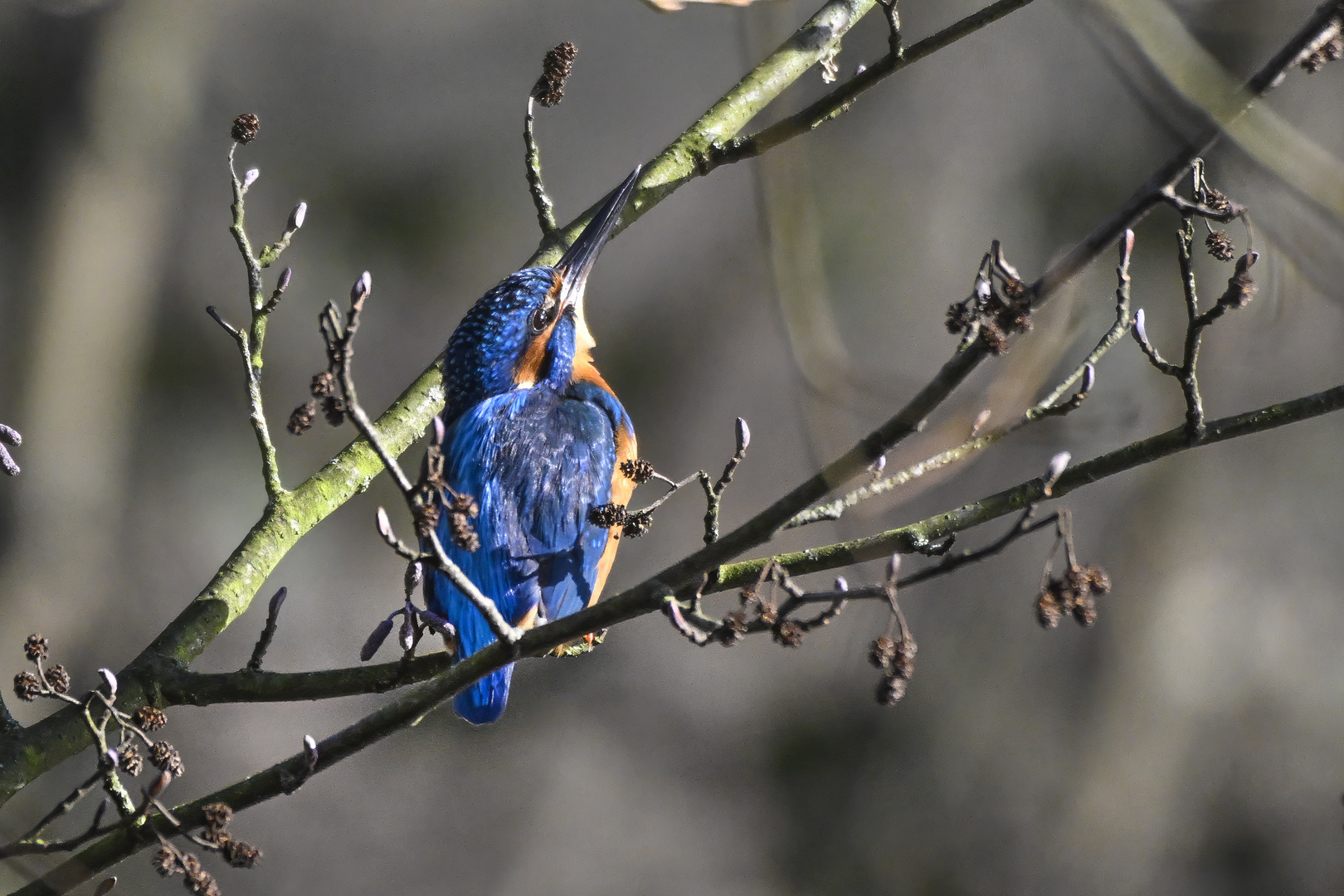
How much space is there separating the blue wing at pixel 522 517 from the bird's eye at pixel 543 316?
0.25 m

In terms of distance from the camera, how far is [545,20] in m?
4.74

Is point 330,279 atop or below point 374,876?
atop

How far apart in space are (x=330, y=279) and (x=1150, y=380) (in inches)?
122

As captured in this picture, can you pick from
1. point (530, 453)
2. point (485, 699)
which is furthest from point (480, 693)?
point (530, 453)

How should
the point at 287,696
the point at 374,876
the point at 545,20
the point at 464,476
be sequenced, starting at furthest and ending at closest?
the point at 545,20 → the point at 374,876 → the point at 464,476 → the point at 287,696

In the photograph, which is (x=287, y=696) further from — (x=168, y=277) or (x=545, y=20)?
(x=545, y=20)

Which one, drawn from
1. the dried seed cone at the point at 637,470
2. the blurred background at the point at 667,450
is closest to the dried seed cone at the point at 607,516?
the dried seed cone at the point at 637,470

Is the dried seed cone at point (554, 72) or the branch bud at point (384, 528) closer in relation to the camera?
the branch bud at point (384, 528)

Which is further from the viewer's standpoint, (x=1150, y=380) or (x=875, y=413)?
(x=1150, y=380)

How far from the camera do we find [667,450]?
4473 mm

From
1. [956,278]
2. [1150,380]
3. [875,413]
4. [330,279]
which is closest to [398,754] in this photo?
[330,279]

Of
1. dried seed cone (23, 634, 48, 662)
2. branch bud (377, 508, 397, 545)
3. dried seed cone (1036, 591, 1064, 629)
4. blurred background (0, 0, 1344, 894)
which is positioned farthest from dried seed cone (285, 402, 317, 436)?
blurred background (0, 0, 1344, 894)

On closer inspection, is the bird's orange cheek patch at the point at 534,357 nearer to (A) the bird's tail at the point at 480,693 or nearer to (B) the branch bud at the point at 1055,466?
(A) the bird's tail at the point at 480,693

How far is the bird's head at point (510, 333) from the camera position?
239 centimetres
